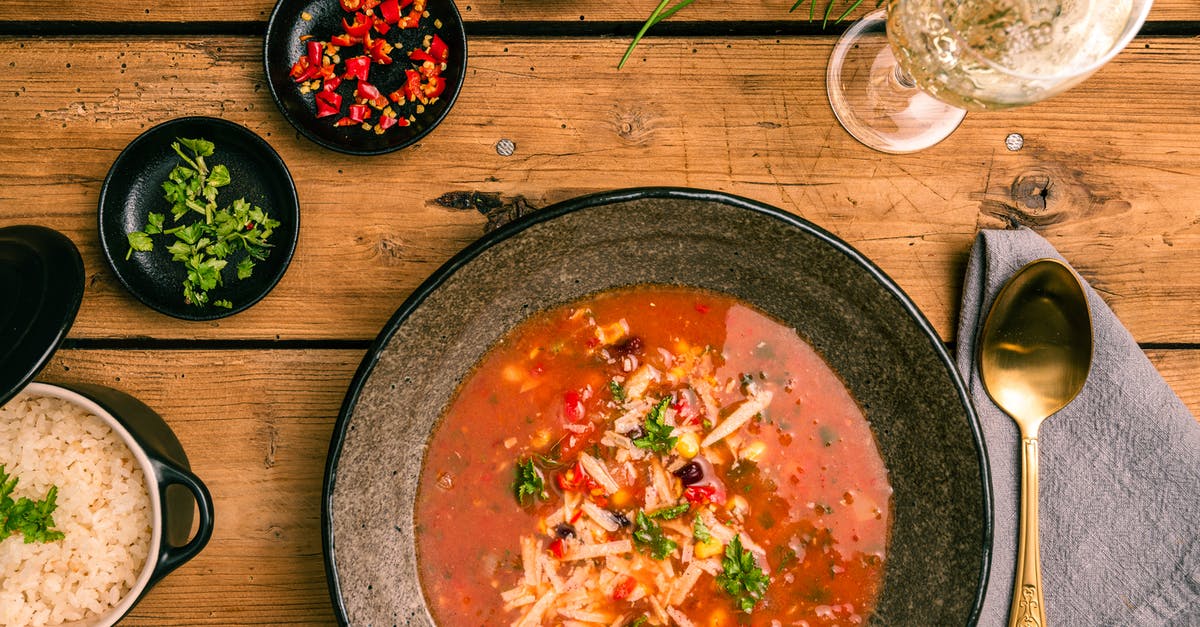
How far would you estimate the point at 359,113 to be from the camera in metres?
2.00

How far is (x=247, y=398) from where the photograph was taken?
2.07m

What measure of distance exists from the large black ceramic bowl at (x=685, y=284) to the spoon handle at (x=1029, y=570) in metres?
0.18

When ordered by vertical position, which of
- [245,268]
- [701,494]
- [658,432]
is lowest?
[701,494]

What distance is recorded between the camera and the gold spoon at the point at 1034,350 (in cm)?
196

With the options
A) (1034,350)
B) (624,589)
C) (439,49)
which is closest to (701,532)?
(624,589)

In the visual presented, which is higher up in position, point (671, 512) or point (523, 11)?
point (523, 11)

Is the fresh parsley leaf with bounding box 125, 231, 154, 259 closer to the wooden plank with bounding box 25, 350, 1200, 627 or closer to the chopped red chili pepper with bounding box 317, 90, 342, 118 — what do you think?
the wooden plank with bounding box 25, 350, 1200, 627

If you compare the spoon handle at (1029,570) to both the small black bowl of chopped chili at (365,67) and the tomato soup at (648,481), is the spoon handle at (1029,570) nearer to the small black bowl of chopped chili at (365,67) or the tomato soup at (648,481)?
the tomato soup at (648,481)

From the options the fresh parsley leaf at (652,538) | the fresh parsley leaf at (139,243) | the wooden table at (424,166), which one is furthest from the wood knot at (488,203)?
the fresh parsley leaf at (652,538)

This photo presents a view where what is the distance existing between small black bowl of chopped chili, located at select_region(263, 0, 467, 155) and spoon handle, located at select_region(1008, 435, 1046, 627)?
1.69 metres

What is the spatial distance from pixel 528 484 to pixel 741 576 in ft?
1.87

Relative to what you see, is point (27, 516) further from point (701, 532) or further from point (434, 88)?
point (701, 532)

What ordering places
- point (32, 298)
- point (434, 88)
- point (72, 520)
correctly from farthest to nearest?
point (434, 88) → point (72, 520) → point (32, 298)

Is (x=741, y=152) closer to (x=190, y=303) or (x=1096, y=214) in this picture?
(x=1096, y=214)
